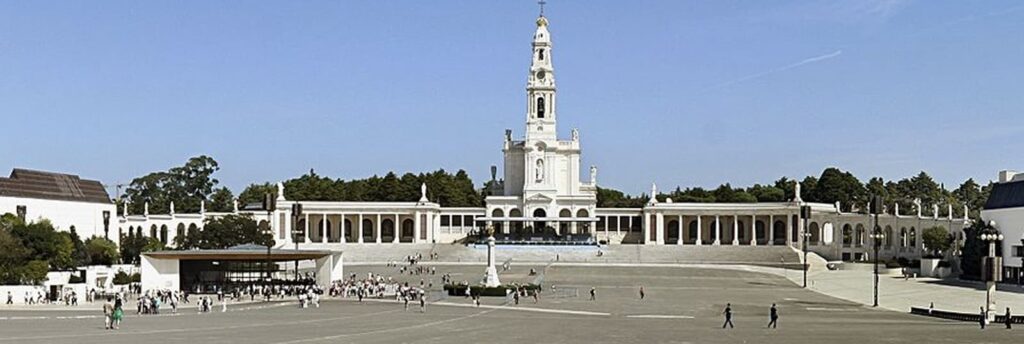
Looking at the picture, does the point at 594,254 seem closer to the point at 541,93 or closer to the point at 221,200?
the point at 541,93

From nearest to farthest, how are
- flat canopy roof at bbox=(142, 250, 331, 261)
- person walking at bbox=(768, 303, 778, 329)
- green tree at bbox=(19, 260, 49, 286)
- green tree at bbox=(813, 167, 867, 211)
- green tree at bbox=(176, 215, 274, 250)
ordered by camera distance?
1. person walking at bbox=(768, 303, 778, 329)
2. green tree at bbox=(19, 260, 49, 286)
3. flat canopy roof at bbox=(142, 250, 331, 261)
4. green tree at bbox=(176, 215, 274, 250)
5. green tree at bbox=(813, 167, 867, 211)

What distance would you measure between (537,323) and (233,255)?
27.8m

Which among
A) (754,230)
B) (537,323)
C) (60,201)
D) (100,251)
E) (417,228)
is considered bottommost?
(537,323)

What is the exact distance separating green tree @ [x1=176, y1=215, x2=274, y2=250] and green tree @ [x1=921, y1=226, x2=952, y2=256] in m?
62.6

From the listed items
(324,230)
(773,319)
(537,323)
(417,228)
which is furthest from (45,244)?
(417,228)

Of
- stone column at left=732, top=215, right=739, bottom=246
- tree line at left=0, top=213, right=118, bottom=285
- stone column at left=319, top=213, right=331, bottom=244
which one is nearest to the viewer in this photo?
tree line at left=0, top=213, right=118, bottom=285

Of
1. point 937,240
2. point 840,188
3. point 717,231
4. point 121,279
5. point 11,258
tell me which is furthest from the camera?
point 840,188

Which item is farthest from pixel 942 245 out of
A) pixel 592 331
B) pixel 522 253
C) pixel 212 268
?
pixel 592 331

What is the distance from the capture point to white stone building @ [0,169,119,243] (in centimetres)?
9481

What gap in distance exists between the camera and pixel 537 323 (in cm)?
5119

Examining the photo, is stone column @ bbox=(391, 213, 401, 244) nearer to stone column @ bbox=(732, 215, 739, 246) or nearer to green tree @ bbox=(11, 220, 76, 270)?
stone column @ bbox=(732, 215, 739, 246)

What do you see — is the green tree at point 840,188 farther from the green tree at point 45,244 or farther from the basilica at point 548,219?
the green tree at point 45,244

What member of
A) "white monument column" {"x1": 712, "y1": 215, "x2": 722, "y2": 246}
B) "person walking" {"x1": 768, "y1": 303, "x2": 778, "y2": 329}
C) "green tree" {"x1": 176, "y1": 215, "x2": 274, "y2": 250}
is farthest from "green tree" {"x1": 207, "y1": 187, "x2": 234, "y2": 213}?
"person walking" {"x1": 768, "y1": 303, "x2": 778, "y2": 329}

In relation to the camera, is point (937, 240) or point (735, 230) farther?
point (735, 230)
